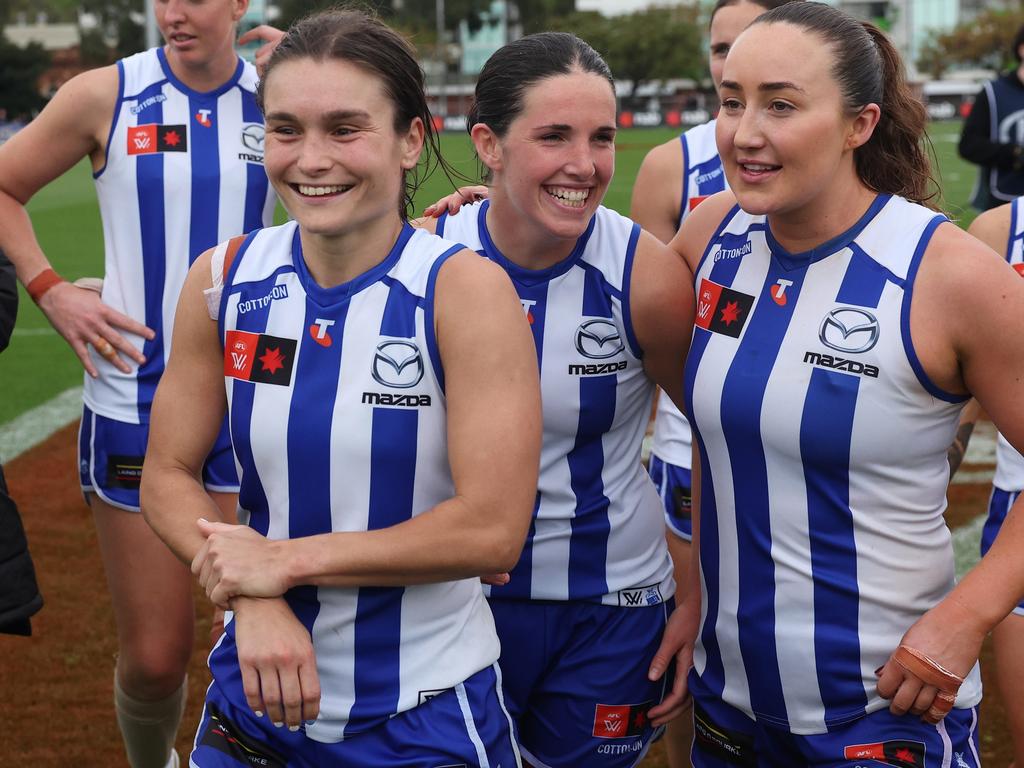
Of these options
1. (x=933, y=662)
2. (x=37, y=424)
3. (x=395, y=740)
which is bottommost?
(x=37, y=424)

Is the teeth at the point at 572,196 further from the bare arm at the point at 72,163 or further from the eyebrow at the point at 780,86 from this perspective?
the bare arm at the point at 72,163

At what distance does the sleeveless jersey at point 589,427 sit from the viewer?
117 inches

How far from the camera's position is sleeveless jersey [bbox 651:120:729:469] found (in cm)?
425

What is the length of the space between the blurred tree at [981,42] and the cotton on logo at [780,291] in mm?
74970

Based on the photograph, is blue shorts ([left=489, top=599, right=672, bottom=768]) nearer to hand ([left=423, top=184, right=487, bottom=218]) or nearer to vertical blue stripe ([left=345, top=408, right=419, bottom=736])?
vertical blue stripe ([left=345, top=408, right=419, bottom=736])

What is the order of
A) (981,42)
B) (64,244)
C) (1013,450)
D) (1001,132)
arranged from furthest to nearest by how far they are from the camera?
1. (981,42)
2. (64,244)
3. (1001,132)
4. (1013,450)

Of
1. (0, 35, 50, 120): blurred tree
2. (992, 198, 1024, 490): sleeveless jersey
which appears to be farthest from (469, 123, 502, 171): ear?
(0, 35, 50, 120): blurred tree

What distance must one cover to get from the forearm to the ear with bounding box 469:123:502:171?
1.05 metres

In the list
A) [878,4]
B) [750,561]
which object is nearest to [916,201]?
[750,561]

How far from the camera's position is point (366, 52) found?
2357 mm

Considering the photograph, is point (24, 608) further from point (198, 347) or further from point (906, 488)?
point (906, 488)

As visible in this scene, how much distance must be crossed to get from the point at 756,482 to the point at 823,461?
0.16m

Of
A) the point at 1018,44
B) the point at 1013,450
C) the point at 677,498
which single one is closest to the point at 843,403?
the point at 1013,450

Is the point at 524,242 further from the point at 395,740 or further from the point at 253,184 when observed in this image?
the point at 253,184
